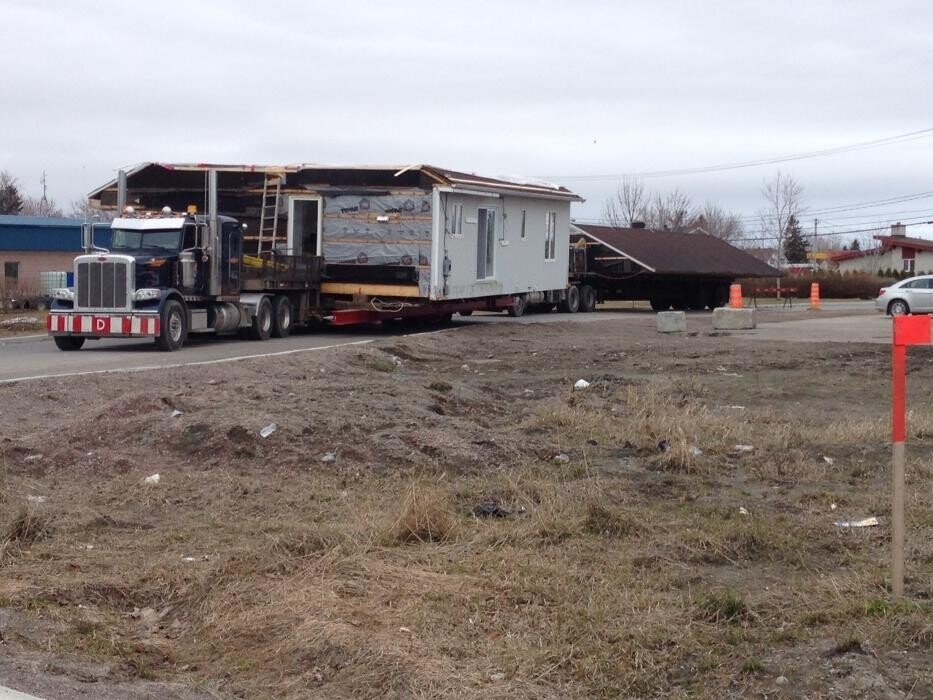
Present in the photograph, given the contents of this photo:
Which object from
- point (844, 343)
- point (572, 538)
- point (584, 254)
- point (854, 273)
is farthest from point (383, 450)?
point (854, 273)

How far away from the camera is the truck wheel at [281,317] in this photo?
2388 centimetres

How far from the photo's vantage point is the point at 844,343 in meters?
22.3

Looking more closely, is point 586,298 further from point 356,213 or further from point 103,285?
point 103,285

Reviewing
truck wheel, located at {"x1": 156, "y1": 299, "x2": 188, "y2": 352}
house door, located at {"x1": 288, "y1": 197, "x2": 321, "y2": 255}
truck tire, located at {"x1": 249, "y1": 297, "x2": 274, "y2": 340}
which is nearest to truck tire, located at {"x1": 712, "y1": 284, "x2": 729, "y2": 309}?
house door, located at {"x1": 288, "y1": 197, "x2": 321, "y2": 255}

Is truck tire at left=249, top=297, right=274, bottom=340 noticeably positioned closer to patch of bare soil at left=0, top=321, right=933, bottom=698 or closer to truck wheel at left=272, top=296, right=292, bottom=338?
truck wheel at left=272, top=296, right=292, bottom=338

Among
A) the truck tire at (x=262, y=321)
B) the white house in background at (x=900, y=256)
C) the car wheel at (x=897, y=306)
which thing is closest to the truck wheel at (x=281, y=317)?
the truck tire at (x=262, y=321)

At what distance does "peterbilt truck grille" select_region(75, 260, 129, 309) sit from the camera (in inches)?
798

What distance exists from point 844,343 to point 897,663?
18.2 meters

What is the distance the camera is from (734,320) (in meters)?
27.8

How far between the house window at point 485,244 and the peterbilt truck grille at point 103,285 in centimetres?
928

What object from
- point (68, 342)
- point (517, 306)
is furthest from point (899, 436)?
point (517, 306)

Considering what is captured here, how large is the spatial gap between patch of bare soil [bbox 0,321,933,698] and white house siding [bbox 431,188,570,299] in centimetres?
1260

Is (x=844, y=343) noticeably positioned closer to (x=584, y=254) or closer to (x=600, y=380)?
(x=600, y=380)

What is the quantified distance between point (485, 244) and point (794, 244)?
75.7 meters
